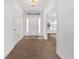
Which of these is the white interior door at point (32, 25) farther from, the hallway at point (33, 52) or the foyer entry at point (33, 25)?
the hallway at point (33, 52)

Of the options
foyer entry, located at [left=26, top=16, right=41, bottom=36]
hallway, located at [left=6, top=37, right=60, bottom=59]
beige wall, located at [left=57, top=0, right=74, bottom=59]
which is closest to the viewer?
beige wall, located at [left=57, top=0, right=74, bottom=59]

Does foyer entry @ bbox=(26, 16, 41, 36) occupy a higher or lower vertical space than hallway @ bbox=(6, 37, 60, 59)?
higher

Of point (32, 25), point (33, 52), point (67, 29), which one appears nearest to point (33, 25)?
point (32, 25)

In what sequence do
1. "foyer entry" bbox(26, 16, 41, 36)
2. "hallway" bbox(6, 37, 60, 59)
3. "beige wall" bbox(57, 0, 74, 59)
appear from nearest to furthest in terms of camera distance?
1. "beige wall" bbox(57, 0, 74, 59)
2. "hallway" bbox(6, 37, 60, 59)
3. "foyer entry" bbox(26, 16, 41, 36)

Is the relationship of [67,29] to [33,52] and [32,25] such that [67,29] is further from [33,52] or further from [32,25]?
[32,25]

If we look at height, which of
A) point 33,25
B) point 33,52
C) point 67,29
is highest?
point 33,25

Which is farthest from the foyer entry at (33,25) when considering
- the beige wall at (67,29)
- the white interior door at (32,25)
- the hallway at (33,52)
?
the beige wall at (67,29)

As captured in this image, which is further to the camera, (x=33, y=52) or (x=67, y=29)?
(x=33, y=52)

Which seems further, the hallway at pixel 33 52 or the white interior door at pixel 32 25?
the white interior door at pixel 32 25

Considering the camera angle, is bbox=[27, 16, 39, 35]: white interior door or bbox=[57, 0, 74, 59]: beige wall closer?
bbox=[57, 0, 74, 59]: beige wall

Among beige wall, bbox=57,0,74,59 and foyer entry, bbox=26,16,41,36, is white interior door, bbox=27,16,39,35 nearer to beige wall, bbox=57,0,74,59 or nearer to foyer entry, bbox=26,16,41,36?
foyer entry, bbox=26,16,41,36

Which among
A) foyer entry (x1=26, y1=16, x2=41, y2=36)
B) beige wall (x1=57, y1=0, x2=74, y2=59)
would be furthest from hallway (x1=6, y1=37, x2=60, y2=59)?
foyer entry (x1=26, y1=16, x2=41, y2=36)

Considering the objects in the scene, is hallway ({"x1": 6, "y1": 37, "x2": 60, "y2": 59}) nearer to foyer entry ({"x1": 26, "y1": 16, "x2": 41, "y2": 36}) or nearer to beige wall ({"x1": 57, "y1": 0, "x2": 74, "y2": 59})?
beige wall ({"x1": 57, "y1": 0, "x2": 74, "y2": 59})

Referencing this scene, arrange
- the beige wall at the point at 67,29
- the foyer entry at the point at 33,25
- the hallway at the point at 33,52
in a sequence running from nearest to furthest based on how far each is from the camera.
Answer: the beige wall at the point at 67,29 → the hallway at the point at 33,52 → the foyer entry at the point at 33,25
